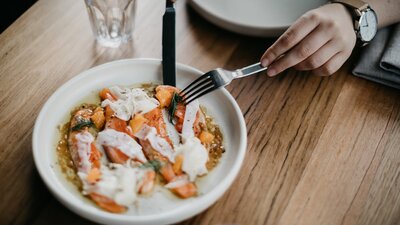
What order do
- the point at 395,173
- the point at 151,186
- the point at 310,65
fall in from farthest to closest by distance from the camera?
the point at 310,65
the point at 395,173
the point at 151,186

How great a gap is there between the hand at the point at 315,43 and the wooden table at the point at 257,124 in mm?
79

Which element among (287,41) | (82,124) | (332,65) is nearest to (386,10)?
(332,65)

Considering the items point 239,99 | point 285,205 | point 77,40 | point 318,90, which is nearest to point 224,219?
point 285,205

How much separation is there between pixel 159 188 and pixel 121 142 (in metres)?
0.14

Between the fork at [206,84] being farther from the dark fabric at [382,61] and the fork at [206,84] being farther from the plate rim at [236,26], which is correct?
the dark fabric at [382,61]

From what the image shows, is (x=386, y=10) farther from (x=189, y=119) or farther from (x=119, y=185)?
(x=119, y=185)

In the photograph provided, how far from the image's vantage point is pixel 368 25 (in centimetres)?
127

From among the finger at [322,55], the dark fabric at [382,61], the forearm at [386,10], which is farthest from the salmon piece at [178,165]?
the forearm at [386,10]

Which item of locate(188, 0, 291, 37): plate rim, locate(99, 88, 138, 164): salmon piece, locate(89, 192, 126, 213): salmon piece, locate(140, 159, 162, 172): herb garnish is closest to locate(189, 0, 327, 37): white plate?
locate(188, 0, 291, 37): plate rim

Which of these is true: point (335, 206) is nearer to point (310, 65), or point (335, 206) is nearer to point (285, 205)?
point (285, 205)

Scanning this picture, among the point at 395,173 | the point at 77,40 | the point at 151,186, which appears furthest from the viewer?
the point at 77,40

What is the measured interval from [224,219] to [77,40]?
741 millimetres

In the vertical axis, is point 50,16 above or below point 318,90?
above

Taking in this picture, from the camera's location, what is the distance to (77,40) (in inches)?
52.6
